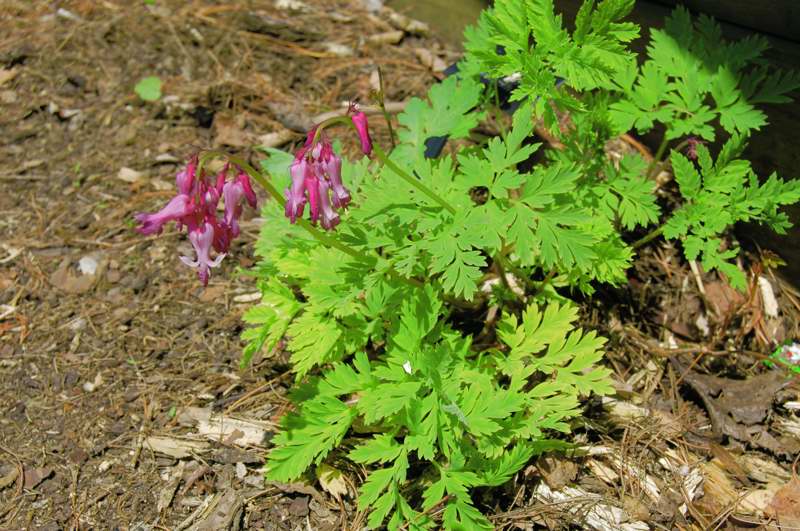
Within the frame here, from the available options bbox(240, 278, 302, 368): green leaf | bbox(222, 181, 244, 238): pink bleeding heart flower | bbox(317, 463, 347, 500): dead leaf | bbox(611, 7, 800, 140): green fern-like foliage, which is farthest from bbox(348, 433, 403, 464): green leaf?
bbox(611, 7, 800, 140): green fern-like foliage

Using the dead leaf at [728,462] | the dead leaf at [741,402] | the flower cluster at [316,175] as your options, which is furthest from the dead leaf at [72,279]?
the dead leaf at [728,462]

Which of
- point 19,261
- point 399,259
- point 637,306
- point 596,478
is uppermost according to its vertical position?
point 399,259

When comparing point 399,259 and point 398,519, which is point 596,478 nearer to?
point 398,519

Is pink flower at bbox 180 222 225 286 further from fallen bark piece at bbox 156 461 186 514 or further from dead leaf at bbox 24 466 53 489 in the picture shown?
dead leaf at bbox 24 466 53 489

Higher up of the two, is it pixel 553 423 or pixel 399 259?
pixel 399 259

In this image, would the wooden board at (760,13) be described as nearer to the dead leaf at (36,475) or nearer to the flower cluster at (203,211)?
the flower cluster at (203,211)

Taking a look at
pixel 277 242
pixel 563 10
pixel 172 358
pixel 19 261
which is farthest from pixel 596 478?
pixel 19 261

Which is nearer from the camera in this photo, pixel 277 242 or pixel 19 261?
pixel 277 242

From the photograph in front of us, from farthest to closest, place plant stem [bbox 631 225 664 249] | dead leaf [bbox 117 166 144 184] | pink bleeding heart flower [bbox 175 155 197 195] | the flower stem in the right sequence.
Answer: dead leaf [bbox 117 166 144 184] → plant stem [bbox 631 225 664 249] → the flower stem → pink bleeding heart flower [bbox 175 155 197 195]
